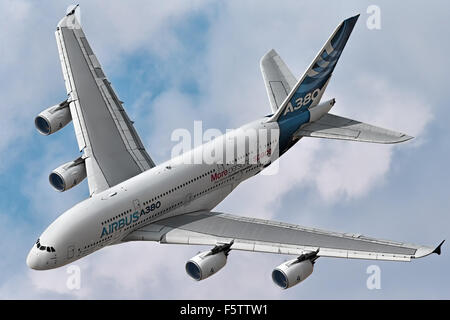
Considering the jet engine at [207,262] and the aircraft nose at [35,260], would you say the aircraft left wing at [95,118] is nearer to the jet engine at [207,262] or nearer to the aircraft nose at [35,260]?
the aircraft nose at [35,260]

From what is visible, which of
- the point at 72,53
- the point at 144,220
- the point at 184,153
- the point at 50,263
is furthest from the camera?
the point at 72,53

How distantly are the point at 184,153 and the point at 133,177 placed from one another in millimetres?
4352

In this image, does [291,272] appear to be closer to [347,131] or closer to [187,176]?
[187,176]

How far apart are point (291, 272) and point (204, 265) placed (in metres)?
5.12

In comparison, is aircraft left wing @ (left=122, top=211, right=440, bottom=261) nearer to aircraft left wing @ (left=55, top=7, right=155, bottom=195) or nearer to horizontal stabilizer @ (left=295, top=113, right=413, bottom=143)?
aircraft left wing @ (left=55, top=7, right=155, bottom=195)

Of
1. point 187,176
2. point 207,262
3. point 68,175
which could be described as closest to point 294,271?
point 207,262

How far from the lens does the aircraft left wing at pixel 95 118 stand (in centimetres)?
5944

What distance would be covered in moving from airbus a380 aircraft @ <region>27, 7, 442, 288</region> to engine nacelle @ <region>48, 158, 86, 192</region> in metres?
0.07

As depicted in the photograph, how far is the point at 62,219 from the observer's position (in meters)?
52.6

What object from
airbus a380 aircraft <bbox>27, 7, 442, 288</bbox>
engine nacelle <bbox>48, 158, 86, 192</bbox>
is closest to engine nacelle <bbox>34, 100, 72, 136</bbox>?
airbus a380 aircraft <bbox>27, 7, 442, 288</bbox>

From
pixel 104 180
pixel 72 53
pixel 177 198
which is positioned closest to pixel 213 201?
pixel 177 198

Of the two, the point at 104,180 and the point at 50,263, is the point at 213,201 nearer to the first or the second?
the point at 104,180

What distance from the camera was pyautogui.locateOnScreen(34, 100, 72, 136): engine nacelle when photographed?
63750 millimetres

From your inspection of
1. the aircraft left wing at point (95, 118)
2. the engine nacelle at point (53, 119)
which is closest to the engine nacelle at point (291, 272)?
the aircraft left wing at point (95, 118)
